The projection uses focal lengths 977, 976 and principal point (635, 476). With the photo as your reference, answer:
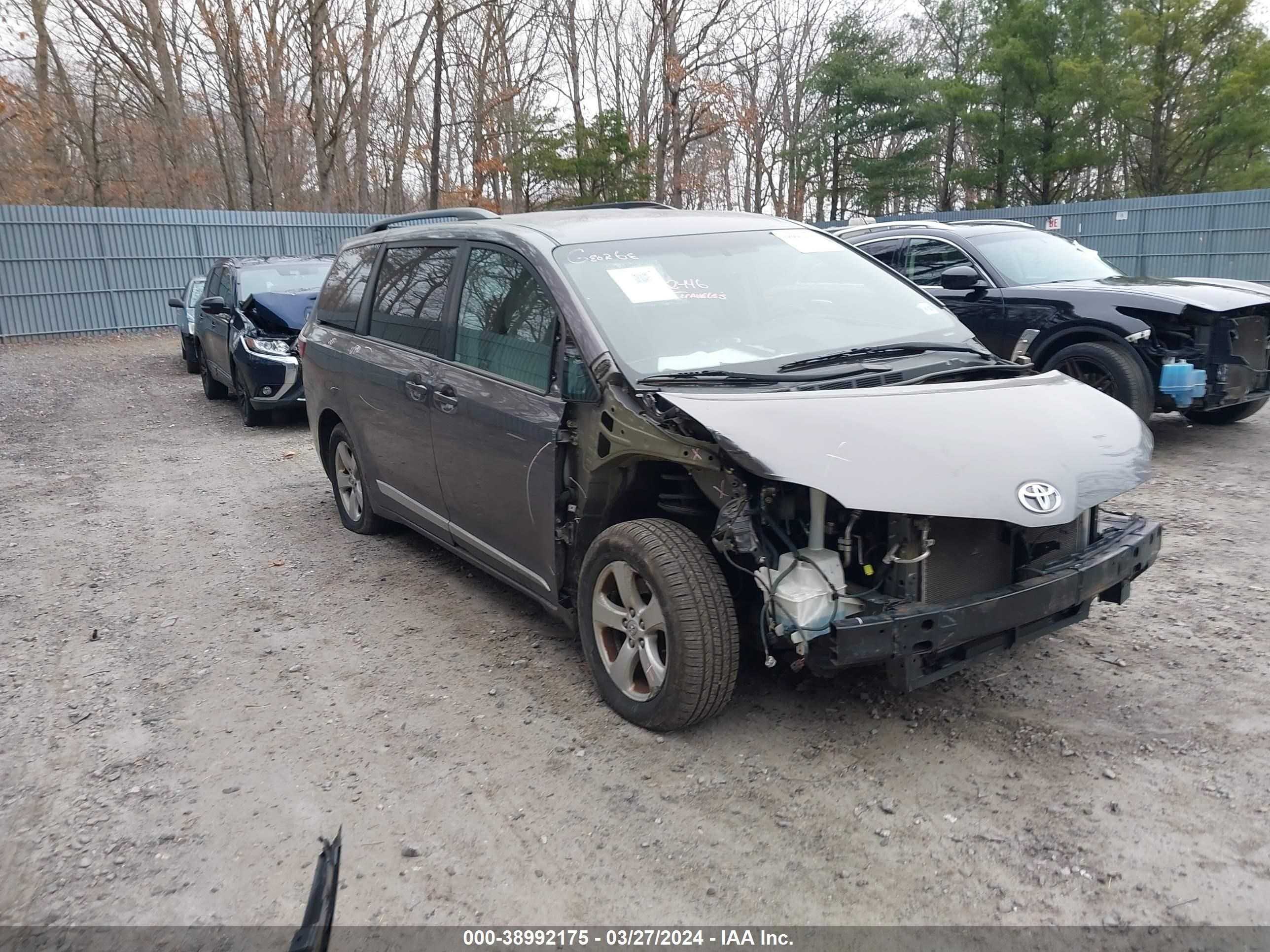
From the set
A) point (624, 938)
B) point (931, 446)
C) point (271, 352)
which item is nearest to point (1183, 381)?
point (931, 446)

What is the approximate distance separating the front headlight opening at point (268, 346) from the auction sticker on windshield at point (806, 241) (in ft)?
22.5

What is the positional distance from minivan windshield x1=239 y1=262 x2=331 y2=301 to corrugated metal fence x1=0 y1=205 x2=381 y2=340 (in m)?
10.8

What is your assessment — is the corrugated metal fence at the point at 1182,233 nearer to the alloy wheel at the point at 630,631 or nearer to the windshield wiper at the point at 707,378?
the windshield wiper at the point at 707,378

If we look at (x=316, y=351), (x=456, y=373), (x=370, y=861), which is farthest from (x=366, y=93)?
(x=370, y=861)

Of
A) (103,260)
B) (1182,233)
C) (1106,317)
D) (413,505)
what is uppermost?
(103,260)

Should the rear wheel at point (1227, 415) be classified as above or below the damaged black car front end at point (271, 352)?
below

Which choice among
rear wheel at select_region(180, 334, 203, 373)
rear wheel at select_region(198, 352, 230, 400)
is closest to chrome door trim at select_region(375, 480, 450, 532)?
rear wheel at select_region(198, 352, 230, 400)

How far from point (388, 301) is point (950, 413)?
3.23 m

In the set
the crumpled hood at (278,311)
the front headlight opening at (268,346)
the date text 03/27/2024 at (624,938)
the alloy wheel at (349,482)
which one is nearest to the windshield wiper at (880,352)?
the date text 03/27/2024 at (624,938)

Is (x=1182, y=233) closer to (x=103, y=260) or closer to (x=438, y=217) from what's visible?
(x=438, y=217)

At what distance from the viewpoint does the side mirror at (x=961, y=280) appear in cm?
785

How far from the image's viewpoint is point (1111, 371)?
708 centimetres

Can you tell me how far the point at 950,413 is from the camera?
10.8 ft

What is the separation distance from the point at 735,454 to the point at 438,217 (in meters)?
3.52
